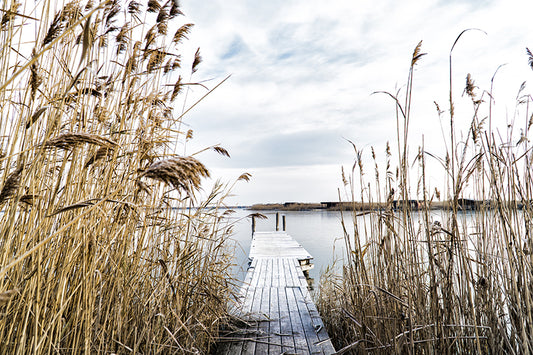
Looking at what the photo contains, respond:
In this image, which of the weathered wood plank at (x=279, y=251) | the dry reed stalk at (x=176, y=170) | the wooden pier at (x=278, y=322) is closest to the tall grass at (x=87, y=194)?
the dry reed stalk at (x=176, y=170)

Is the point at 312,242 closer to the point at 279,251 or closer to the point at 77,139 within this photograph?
the point at 279,251

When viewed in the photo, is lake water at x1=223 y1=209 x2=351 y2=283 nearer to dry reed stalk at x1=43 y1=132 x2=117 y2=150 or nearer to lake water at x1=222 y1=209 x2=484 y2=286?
lake water at x1=222 y1=209 x2=484 y2=286

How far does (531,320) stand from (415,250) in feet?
1.62

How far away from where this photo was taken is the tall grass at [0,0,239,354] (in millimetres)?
1030

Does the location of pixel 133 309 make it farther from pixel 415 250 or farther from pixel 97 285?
pixel 415 250

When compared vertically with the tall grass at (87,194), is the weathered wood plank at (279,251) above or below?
below

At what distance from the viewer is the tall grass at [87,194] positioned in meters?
1.03

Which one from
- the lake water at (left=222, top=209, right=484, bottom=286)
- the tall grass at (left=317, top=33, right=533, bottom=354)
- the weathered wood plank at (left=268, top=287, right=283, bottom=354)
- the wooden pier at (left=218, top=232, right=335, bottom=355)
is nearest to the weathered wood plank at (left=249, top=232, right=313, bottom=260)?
the lake water at (left=222, top=209, right=484, bottom=286)

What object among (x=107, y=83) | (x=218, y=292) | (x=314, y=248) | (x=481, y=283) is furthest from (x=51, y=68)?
(x=314, y=248)

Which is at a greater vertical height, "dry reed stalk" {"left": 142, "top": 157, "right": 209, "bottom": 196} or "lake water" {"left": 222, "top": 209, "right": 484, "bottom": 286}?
"dry reed stalk" {"left": 142, "top": 157, "right": 209, "bottom": 196}

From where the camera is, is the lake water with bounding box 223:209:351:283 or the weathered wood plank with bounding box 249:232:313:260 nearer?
the lake water with bounding box 223:209:351:283

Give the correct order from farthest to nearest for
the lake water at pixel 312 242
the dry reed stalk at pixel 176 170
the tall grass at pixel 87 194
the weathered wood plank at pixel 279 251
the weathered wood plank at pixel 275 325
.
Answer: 1. the weathered wood plank at pixel 279 251
2. the lake water at pixel 312 242
3. the weathered wood plank at pixel 275 325
4. the tall grass at pixel 87 194
5. the dry reed stalk at pixel 176 170

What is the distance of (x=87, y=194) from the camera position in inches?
52.2

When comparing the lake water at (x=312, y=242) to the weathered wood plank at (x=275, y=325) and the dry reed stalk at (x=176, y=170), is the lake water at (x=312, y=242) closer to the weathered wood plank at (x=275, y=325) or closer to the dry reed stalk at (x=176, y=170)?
the weathered wood plank at (x=275, y=325)
